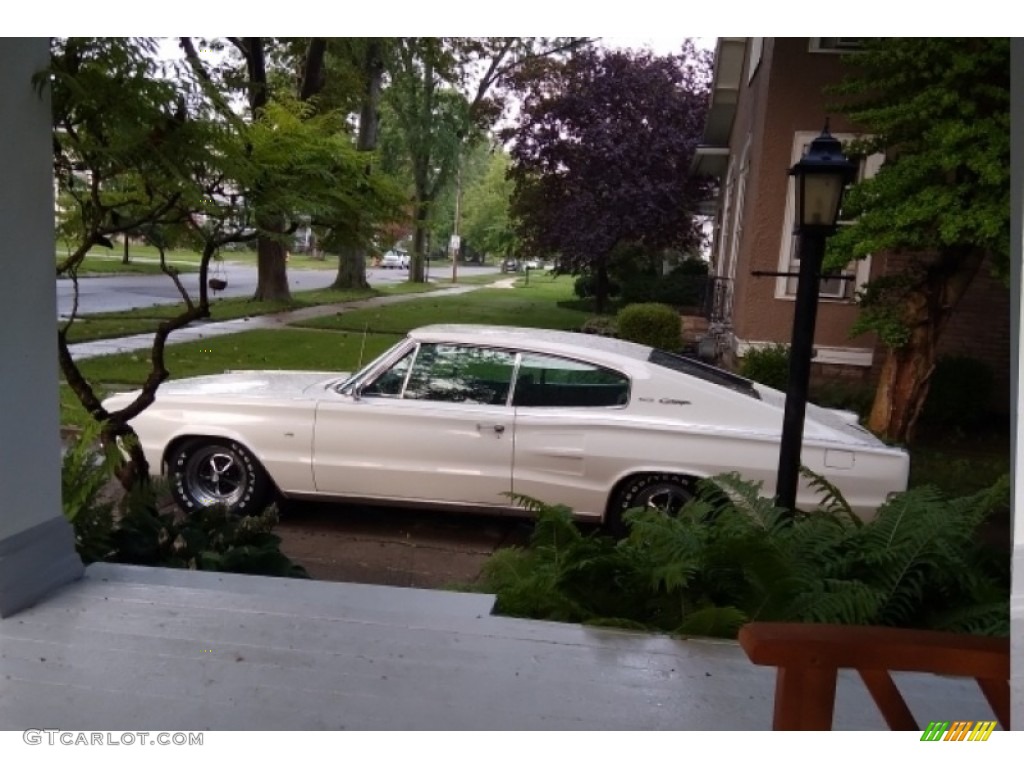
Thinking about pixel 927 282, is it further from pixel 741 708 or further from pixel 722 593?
pixel 741 708

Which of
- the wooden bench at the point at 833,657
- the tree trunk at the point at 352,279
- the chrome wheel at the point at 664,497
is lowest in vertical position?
the chrome wheel at the point at 664,497

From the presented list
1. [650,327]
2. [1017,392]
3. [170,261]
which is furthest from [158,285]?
[1017,392]

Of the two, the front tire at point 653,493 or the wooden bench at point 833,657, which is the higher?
the wooden bench at point 833,657

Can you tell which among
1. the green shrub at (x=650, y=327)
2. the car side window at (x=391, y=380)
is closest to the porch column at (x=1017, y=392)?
the car side window at (x=391, y=380)

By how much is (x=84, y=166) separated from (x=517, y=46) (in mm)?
8674

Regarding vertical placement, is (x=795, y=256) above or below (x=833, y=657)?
above

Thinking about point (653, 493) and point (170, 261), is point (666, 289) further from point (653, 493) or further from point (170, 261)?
point (170, 261)

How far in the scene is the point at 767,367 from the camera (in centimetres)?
847

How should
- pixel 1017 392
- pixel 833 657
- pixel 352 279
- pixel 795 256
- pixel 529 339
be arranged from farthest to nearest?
1. pixel 352 279
2. pixel 795 256
3. pixel 529 339
4. pixel 1017 392
5. pixel 833 657

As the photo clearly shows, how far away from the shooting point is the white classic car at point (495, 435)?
5.24 meters

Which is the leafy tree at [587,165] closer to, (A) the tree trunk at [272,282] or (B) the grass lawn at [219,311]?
(B) the grass lawn at [219,311]

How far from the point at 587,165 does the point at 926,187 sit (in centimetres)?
598

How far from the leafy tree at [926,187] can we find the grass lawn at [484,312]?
13.1 ft
